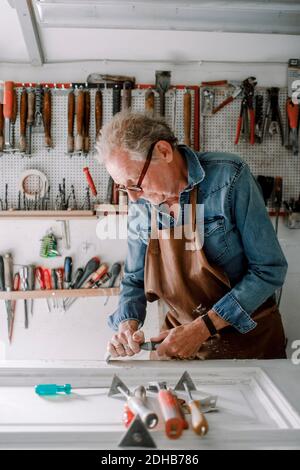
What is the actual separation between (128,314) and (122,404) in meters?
0.56

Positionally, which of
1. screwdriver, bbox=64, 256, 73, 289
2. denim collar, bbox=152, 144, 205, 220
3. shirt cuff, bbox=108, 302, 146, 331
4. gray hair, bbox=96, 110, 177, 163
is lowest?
screwdriver, bbox=64, 256, 73, 289

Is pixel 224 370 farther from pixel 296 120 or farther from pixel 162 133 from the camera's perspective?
pixel 296 120

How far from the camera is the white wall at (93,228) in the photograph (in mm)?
3107

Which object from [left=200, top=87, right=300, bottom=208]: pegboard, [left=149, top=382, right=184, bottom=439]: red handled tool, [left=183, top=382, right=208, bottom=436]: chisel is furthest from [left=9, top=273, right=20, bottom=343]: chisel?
[left=183, top=382, right=208, bottom=436]: chisel

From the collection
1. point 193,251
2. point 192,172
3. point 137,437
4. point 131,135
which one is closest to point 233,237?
point 193,251

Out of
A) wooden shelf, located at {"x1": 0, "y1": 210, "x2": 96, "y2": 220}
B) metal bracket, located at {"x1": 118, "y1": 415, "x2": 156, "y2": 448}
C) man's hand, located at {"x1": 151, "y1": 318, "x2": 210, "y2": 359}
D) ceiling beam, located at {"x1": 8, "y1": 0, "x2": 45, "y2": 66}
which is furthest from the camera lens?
wooden shelf, located at {"x1": 0, "y1": 210, "x2": 96, "y2": 220}

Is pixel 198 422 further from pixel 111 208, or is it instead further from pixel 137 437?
pixel 111 208

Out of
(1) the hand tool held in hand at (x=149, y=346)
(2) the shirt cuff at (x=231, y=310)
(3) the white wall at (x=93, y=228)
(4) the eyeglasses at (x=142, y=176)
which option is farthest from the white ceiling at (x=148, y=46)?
(1) the hand tool held in hand at (x=149, y=346)

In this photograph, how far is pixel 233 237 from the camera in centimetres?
169

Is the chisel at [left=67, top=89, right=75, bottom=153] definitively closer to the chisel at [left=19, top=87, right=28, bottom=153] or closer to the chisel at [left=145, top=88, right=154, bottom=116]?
the chisel at [left=19, top=87, right=28, bottom=153]

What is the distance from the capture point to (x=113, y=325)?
5.83 feet

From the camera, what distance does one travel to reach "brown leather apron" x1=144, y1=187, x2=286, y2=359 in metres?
1.72

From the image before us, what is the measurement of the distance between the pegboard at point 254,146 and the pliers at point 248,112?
68 mm
